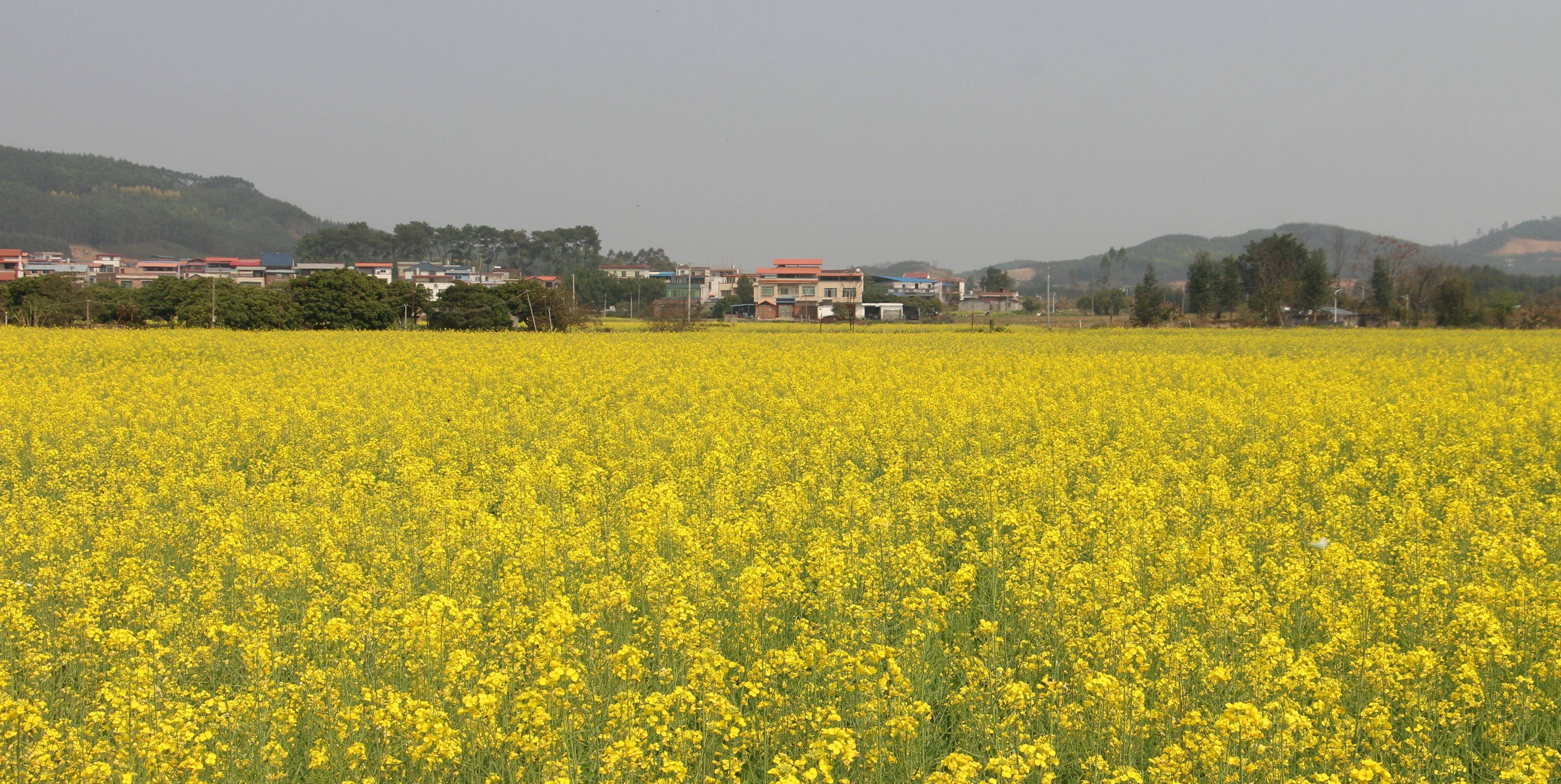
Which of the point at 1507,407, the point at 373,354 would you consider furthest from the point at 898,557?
the point at 373,354

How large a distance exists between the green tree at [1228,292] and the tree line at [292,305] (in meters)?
55.4

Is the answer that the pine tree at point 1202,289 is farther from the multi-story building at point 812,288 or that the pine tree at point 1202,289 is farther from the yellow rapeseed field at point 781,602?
the yellow rapeseed field at point 781,602

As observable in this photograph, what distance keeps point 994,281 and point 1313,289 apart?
66.6m

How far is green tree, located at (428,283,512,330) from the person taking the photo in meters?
53.4

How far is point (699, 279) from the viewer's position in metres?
146

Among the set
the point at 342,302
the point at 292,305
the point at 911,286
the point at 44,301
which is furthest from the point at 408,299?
the point at 911,286

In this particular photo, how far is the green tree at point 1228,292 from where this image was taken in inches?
3118

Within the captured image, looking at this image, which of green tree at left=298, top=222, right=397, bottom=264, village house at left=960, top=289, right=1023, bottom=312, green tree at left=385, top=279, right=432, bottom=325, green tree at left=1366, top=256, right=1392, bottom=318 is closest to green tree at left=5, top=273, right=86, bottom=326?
green tree at left=385, top=279, right=432, bottom=325

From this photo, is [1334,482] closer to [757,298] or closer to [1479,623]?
[1479,623]

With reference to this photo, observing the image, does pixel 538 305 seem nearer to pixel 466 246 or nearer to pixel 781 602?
pixel 781 602

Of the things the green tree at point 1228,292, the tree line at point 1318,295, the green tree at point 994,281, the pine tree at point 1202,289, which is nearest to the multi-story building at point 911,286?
the green tree at point 994,281

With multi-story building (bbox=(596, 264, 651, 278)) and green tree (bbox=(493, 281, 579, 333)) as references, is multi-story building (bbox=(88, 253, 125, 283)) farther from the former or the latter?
green tree (bbox=(493, 281, 579, 333))

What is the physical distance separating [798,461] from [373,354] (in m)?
20.2

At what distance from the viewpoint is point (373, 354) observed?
26.8 meters
